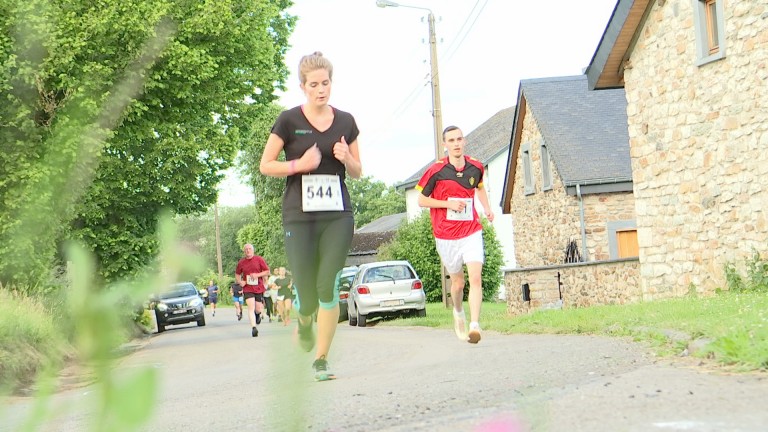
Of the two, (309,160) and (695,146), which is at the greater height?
(695,146)

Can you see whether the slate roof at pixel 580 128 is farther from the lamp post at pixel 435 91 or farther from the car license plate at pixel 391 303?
the car license plate at pixel 391 303

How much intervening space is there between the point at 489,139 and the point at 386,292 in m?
28.8

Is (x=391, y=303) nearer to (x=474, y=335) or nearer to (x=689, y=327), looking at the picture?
(x=474, y=335)

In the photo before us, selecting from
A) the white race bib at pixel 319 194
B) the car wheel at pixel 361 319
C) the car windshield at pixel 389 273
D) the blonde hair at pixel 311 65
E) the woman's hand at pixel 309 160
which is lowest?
the car wheel at pixel 361 319

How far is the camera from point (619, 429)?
13.6 ft

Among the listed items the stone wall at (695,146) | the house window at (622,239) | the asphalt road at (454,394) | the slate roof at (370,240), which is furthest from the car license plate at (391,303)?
the slate roof at (370,240)

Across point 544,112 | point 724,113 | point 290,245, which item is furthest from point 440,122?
point 290,245

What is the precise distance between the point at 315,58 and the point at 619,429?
3.04m

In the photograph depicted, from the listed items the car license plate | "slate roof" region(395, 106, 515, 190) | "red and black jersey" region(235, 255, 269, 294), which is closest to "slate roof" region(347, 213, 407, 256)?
"slate roof" region(395, 106, 515, 190)

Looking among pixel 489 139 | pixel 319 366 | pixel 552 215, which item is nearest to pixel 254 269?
pixel 552 215

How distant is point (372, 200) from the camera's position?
345 ft

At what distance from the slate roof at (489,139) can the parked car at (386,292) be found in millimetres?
22177

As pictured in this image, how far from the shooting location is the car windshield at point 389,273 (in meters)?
25.6

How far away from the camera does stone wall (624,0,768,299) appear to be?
15812 mm
